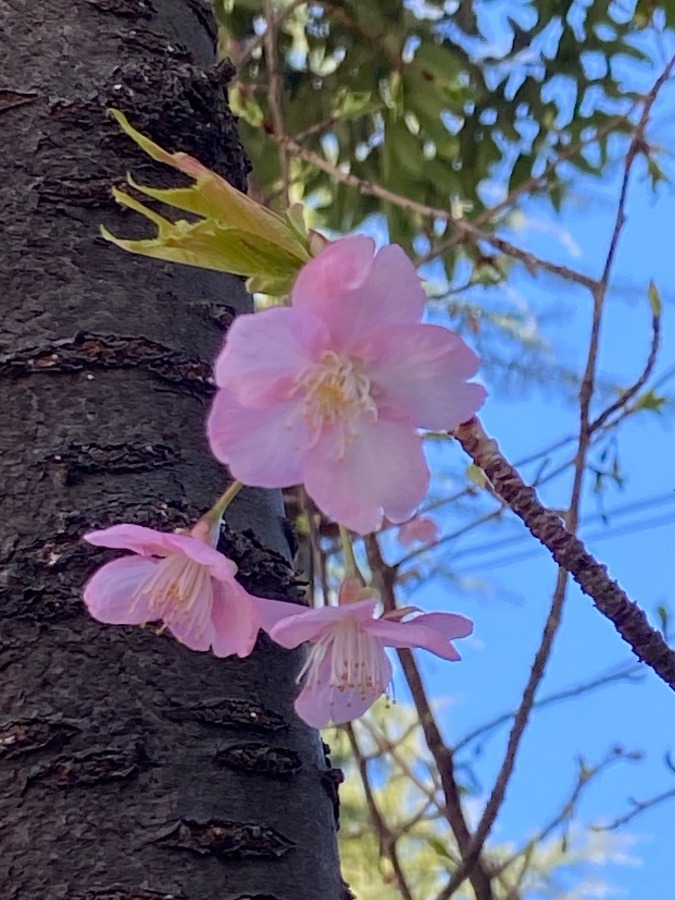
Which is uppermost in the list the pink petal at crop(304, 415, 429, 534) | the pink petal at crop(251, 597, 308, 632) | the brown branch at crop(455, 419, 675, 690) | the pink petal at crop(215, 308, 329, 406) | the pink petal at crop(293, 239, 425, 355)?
the pink petal at crop(293, 239, 425, 355)

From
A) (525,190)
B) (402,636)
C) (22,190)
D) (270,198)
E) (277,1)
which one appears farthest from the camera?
(277,1)

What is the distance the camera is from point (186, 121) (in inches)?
21.4

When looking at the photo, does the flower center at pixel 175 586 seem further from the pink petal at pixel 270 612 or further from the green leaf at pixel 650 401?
the green leaf at pixel 650 401

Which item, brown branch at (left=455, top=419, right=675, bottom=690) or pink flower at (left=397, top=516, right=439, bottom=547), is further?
pink flower at (left=397, top=516, right=439, bottom=547)

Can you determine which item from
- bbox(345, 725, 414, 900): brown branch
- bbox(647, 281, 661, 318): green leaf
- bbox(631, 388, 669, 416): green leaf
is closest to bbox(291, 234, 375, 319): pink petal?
bbox(647, 281, 661, 318): green leaf

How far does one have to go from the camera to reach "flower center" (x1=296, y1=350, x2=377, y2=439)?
355mm

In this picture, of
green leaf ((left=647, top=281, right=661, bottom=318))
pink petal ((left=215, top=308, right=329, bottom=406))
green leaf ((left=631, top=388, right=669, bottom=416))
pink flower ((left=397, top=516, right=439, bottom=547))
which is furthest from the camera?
pink flower ((left=397, top=516, right=439, bottom=547))

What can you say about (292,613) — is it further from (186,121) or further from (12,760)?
(186,121)

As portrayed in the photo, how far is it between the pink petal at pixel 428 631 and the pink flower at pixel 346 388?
0.04 m

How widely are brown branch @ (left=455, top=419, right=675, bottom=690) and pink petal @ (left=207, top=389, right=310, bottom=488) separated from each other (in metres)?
0.06

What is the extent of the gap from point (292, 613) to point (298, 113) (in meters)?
1.12

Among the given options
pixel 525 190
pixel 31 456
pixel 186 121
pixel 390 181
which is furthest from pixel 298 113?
pixel 31 456

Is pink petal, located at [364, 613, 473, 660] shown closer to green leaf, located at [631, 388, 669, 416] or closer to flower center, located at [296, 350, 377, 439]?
flower center, located at [296, 350, 377, 439]

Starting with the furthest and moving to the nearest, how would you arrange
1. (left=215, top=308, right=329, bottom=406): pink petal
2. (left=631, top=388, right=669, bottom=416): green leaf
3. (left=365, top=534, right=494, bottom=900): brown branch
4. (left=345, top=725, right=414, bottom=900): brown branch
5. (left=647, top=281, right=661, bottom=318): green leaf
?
(left=345, top=725, right=414, bottom=900): brown branch → (left=365, top=534, right=494, bottom=900): brown branch → (left=631, top=388, right=669, bottom=416): green leaf → (left=647, top=281, right=661, bottom=318): green leaf → (left=215, top=308, right=329, bottom=406): pink petal
